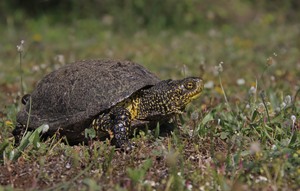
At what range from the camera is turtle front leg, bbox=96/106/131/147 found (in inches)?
174

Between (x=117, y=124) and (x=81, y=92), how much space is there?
0.49 m

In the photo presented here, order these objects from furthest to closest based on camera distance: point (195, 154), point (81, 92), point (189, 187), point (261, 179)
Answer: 1. point (81, 92)
2. point (195, 154)
3. point (261, 179)
4. point (189, 187)

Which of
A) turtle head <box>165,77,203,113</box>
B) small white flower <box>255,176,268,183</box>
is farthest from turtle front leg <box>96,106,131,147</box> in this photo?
small white flower <box>255,176,268,183</box>

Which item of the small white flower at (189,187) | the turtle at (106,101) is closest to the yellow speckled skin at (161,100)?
the turtle at (106,101)

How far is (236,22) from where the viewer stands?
14.1m

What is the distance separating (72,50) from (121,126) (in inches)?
262

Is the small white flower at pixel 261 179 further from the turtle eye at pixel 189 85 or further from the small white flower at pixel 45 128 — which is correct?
the small white flower at pixel 45 128

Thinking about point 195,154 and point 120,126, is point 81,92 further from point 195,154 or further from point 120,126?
point 195,154

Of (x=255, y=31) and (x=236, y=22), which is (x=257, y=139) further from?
(x=236, y=22)

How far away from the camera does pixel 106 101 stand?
15.0 feet

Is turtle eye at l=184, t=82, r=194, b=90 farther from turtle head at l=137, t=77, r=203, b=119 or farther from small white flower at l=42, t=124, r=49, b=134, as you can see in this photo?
small white flower at l=42, t=124, r=49, b=134

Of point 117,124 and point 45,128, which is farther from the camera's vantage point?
point 45,128

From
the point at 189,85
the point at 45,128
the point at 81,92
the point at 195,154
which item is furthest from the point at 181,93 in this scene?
the point at 45,128

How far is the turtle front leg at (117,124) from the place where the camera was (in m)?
4.43
